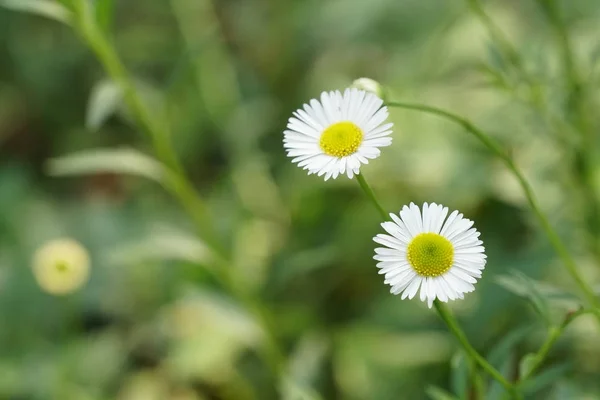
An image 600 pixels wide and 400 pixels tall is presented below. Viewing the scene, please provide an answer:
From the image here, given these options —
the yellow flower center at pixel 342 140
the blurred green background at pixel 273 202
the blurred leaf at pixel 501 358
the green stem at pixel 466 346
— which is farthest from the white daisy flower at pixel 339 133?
the blurred green background at pixel 273 202

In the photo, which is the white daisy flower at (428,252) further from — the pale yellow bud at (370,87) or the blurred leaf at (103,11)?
the blurred leaf at (103,11)

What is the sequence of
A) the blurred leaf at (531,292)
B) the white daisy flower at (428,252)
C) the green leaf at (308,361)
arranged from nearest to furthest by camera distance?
the white daisy flower at (428,252)
the blurred leaf at (531,292)
the green leaf at (308,361)

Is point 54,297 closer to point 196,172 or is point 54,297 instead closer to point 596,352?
point 196,172

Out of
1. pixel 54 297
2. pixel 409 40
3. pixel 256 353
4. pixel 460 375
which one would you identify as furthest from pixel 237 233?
pixel 460 375

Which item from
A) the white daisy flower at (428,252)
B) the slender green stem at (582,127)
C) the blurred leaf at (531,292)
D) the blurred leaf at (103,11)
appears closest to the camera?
the white daisy flower at (428,252)

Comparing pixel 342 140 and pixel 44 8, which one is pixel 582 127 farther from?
pixel 44 8

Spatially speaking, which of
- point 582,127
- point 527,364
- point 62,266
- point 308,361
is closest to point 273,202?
point 308,361

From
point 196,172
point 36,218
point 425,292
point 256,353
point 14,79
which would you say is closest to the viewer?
point 425,292

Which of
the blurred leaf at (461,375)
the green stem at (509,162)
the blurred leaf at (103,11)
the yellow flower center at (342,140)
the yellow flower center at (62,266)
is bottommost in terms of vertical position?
the blurred leaf at (461,375)
